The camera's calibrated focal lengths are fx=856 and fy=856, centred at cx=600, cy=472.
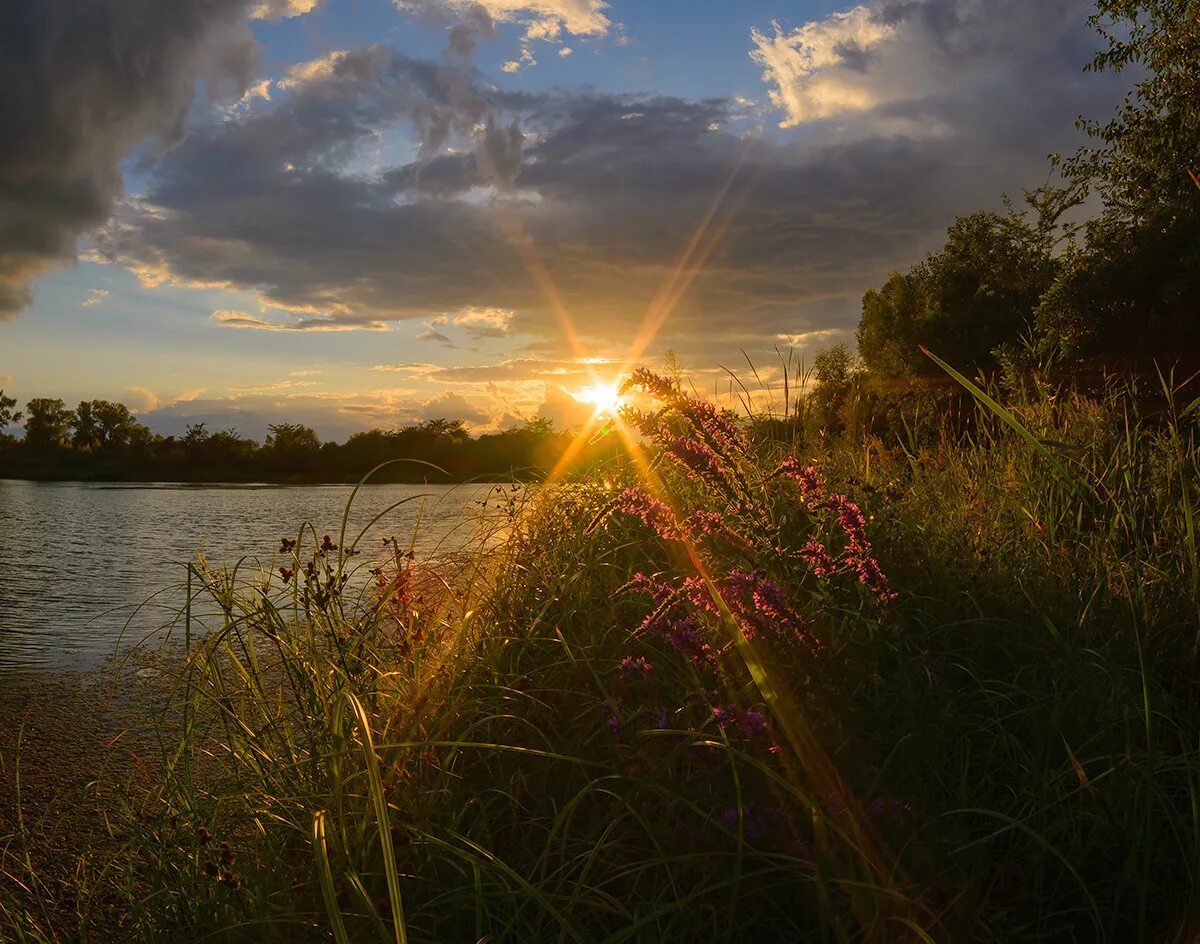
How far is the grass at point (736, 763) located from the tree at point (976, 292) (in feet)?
92.3

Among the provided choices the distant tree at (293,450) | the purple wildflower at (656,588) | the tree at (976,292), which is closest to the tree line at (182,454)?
the distant tree at (293,450)

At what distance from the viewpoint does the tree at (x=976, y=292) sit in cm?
3039

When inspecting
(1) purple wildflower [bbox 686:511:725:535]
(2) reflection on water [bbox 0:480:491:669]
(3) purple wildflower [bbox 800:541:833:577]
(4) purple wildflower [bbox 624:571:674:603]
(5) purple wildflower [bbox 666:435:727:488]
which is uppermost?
(5) purple wildflower [bbox 666:435:727:488]

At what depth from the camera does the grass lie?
1.70 m

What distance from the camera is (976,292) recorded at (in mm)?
31031

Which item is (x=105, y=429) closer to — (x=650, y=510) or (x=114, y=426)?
(x=114, y=426)

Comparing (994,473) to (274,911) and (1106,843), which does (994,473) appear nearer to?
(1106,843)

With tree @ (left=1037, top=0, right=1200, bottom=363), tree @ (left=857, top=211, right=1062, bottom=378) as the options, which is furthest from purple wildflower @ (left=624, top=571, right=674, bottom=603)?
tree @ (left=857, top=211, right=1062, bottom=378)

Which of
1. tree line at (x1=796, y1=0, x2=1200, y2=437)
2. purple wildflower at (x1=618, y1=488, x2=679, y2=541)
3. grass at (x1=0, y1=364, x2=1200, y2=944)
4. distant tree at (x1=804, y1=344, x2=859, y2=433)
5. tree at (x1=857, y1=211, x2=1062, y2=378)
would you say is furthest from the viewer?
tree at (x1=857, y1=211, x2=1062, y2=378)

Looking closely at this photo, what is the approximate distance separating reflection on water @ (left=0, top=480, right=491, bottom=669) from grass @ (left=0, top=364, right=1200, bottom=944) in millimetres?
1054

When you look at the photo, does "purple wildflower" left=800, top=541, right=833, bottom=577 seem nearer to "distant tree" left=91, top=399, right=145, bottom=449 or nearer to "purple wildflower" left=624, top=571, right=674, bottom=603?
"purple wildflower" left=624, top=571, right=674, bottom=603

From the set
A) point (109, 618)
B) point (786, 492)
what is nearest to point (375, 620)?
point (786, 492)

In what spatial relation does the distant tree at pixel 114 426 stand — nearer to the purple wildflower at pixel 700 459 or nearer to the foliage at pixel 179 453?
the foliage at pixel 179 453

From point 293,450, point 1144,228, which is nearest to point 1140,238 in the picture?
point 1144,228
